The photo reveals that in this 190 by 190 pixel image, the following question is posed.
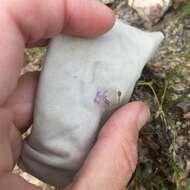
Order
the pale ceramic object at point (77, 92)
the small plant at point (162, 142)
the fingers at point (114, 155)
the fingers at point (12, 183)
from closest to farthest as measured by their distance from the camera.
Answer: the fingers at point (12, 183) < the fingers at point (114, 155) < the pale ceramic object at point (77, 92) < the small plant at point (162, 142)

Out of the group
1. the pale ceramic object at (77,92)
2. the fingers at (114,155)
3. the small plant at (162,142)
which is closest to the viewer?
the fingers at (114,155)

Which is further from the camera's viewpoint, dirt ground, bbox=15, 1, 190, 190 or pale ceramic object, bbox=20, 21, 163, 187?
dirt ground, bbox=15, 1, 190, 190

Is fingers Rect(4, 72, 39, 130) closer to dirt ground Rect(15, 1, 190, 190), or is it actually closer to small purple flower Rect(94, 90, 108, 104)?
small purple flower Rect(94, 90, 108, 104)

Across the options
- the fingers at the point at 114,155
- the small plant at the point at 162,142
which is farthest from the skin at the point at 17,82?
the small plant at the point at 162,142

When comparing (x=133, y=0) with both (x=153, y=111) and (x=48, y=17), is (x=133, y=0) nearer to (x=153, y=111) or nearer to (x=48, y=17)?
(x=153, y=111)

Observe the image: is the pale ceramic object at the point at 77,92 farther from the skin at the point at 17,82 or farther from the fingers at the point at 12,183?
the fingers at the point at 12,183

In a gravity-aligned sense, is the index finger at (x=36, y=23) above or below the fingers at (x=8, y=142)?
above

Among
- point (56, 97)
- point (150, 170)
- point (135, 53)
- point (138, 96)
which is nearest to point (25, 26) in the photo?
point (56, 97)

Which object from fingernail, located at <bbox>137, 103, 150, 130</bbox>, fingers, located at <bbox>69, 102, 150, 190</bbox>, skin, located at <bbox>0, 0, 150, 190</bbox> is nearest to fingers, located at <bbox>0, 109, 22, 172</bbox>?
skin, located at <bbox>0, 0, 150, 190</bbox>
